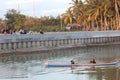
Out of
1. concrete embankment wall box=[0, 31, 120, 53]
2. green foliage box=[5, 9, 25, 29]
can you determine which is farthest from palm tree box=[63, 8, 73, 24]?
concrete embankment wall box=[0, 31, 120, 53]

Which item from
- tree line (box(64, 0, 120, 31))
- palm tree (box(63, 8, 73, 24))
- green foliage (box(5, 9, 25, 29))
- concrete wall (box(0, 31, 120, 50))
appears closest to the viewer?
concrete wall (box(0, 31, 120, 50))

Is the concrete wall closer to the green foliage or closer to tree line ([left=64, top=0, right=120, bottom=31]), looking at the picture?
tree line ([left=64, top=0, right=120, bottom=31])

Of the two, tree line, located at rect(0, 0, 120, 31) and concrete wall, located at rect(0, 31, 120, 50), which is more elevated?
tree line, located at rect(0, 0, 120, 31)

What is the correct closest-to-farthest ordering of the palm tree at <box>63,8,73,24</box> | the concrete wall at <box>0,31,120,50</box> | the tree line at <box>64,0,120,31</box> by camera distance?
1. the concrete wall at <box>0,31,120,50</box>
2. the tree line at <box>64,0,120,31</box>
3. the palm tree at <box>63,8,73,24</box>

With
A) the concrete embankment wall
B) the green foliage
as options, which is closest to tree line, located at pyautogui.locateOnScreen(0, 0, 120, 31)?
the green foliage

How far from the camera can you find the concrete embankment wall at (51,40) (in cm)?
6207

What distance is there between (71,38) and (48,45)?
545cm

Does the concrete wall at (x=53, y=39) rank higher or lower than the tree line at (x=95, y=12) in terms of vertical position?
lower

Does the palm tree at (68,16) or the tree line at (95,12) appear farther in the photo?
the palm tree at (68,16)

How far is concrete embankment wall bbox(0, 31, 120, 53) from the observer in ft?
204

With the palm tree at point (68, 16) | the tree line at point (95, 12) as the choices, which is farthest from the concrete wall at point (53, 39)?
the palm tree at point (68, 16)

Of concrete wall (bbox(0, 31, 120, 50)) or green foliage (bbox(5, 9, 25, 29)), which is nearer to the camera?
concrete wall (bbox(0, 31, 120, 50))

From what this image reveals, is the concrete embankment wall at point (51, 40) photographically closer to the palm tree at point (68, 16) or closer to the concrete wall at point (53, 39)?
the concrete wall at point (53, 39)

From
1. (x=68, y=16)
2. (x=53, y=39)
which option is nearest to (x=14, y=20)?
(x=68, y=16)
